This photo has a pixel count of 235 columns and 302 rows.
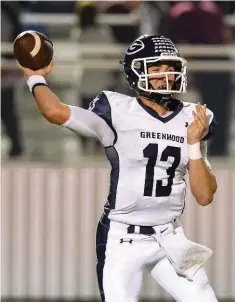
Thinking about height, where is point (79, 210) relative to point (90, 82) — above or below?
below

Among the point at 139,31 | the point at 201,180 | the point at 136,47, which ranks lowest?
the point at 201,180

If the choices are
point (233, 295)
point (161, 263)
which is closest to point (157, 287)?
point (233, 295)

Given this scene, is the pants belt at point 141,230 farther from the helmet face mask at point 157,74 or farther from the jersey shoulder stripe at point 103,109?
the helmet face mask at point 157,74

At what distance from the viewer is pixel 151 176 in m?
5.68

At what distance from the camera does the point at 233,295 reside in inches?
329

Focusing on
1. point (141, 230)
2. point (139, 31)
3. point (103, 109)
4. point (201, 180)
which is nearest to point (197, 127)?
point (201, 180)

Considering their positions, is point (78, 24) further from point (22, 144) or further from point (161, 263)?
point (161, 263)

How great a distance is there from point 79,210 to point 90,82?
808mm

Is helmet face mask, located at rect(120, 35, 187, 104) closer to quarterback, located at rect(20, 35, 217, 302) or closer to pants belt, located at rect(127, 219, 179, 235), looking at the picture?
quarterback, located at rect(20, 35, 217, 302)

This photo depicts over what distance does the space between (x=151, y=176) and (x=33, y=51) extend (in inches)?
29.4

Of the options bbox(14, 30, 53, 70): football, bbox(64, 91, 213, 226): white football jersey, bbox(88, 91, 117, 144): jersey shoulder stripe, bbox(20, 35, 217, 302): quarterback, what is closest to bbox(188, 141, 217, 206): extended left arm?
bbox(20, 35, 217, 302): quarterback

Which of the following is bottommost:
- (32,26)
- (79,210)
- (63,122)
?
(79,210)

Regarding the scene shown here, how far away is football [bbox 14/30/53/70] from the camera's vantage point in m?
5.48

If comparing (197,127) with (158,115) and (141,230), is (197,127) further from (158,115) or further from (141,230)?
(141,230)
